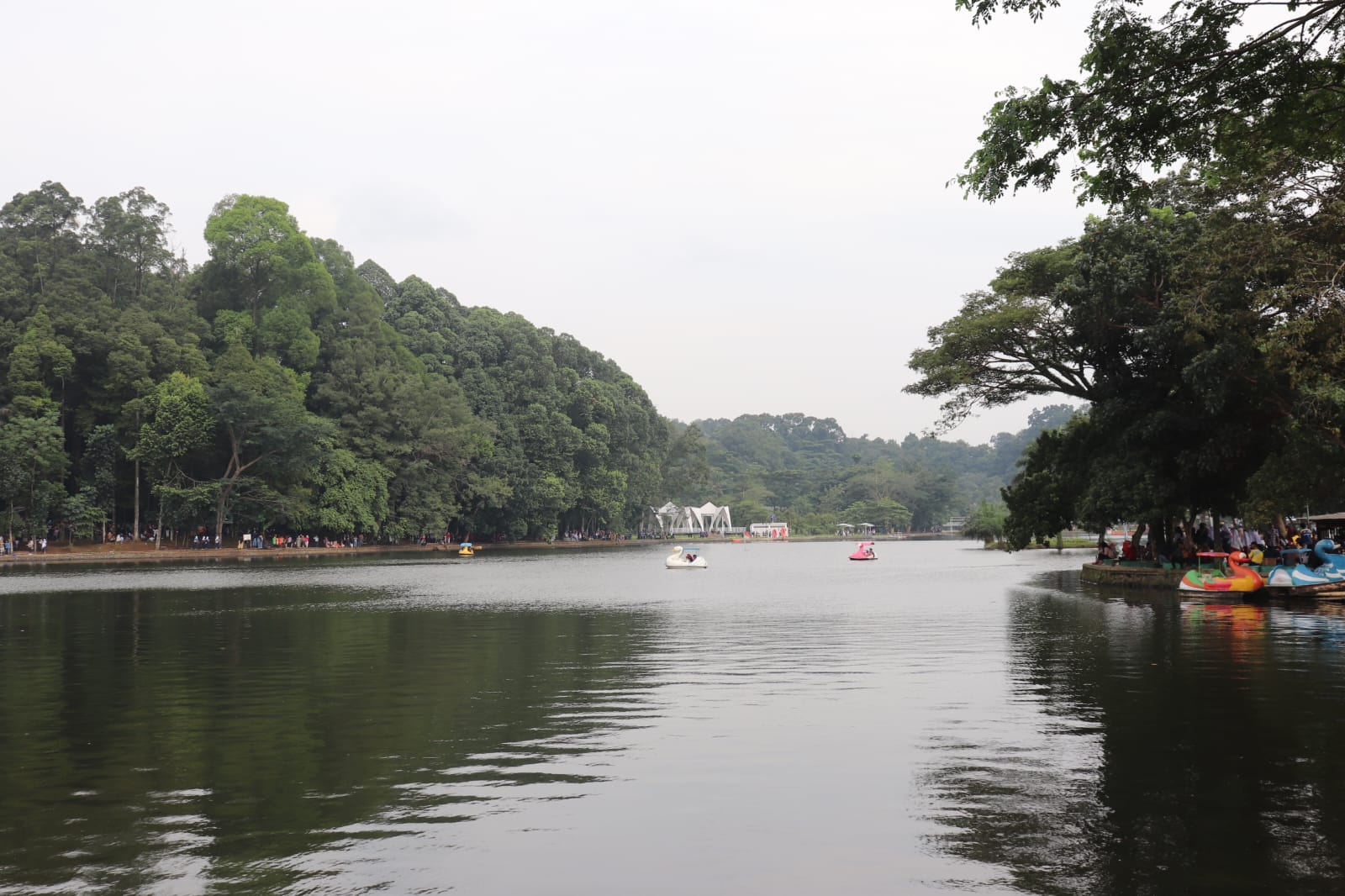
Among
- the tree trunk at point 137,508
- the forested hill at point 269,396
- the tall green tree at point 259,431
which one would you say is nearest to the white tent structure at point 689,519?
the forested hill at point 269,396

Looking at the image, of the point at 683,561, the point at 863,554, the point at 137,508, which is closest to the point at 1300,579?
the point at 683,561

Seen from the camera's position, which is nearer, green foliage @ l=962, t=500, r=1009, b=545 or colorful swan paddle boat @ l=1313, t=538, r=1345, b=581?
colorful swan paddle boat @ l=1313, t=538, r=1345, b=581

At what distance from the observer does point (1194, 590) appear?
79.9ft

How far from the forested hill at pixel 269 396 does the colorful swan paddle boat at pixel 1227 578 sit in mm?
50579

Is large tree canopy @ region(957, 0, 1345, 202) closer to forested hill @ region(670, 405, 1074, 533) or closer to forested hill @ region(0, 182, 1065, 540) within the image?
forested hill @ region(0, 182, 1065, 540)

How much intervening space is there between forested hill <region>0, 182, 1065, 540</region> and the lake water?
43822mm

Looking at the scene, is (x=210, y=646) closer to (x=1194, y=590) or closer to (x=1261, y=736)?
(x=1261, y=736)

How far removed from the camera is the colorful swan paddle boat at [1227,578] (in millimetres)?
22828

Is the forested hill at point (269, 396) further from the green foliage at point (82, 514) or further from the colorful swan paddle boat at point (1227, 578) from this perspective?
the colorful swan paddle boat at point (1227, 578)

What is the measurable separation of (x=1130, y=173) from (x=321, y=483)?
61.0 m

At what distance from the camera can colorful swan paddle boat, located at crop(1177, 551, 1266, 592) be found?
22.8 meters

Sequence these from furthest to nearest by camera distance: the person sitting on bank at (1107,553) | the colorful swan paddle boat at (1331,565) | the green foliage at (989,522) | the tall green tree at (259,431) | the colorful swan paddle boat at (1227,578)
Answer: the green foliage at (989,522) < the tall green tree at (259,431) < the person sitting on bank at (1107,553) < the colorful swan paddle boat at (1227,578) < the colorful swan paddle boat at (1331,565)

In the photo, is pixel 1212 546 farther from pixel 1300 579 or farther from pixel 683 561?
pixel 683 561

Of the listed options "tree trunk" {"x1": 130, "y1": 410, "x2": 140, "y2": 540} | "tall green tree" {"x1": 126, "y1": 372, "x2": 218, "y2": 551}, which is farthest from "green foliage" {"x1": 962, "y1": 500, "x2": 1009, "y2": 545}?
"tree trunk" {"x1": 130, "y1": 410, "x2": 140, "y2": 540}
